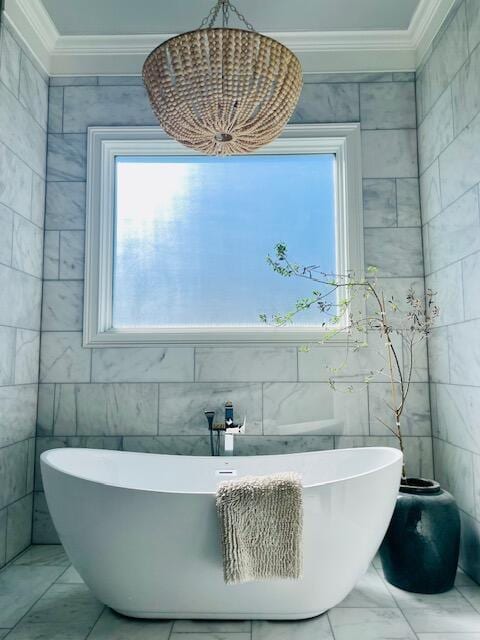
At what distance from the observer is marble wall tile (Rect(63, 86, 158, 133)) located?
2.93 m

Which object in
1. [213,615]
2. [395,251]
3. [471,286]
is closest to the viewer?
[213,615]

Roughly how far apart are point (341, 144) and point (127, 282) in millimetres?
1464

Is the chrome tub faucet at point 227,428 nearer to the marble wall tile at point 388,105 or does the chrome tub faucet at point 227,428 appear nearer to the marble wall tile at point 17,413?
the marble wall tile at point 17,413

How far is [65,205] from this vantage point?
114 inches

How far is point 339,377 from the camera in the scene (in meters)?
2.76

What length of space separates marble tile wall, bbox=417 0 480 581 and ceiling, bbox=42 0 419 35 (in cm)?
34

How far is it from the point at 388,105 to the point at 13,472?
9.22ft

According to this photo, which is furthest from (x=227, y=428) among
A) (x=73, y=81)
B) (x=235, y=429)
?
(x=73, y=81)

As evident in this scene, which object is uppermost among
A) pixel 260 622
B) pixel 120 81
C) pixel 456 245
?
pixel 120 81

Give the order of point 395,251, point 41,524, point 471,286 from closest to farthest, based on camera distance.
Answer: point 471,286
point 41,524
point 395,251

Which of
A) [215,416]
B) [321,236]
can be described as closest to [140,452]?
[215,416]

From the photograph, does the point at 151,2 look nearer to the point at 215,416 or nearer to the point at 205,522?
the point at 215,416

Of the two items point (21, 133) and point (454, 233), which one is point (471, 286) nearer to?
point (454, 233)

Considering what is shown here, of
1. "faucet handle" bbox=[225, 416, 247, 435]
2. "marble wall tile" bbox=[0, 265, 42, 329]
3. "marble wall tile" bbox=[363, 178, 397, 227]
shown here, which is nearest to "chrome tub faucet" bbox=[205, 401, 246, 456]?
"faucet handle" bbox=[225, 416, 247, 435]
